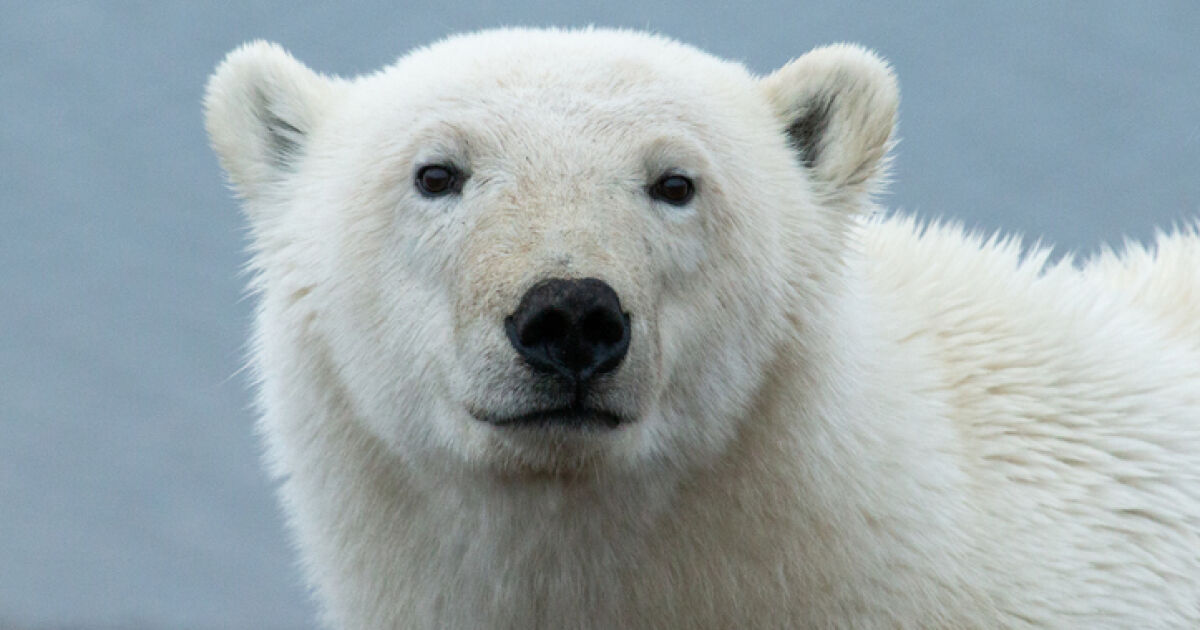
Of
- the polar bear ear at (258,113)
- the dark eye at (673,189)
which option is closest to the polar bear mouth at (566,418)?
the dark eye at (673,189)

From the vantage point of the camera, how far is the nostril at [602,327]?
286 cm

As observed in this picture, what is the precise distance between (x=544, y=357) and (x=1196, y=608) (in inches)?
81.8

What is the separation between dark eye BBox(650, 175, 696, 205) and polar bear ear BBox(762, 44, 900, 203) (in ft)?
1.84

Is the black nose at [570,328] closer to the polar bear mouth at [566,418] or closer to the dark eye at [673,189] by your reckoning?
the polar bear mouth at [566,418]

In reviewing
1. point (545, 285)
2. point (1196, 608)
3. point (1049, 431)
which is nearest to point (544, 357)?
point (545, 285)

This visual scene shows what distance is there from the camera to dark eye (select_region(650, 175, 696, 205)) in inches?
130

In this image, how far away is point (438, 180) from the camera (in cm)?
332

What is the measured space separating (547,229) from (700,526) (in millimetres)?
896

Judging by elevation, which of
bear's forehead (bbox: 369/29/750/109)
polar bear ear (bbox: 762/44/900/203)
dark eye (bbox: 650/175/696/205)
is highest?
polar bear ear (bbox: 762/44/900/203)

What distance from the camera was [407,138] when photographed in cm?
343

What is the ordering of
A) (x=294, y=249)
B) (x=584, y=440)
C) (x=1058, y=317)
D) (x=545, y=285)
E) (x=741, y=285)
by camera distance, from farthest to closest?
1. (x=1058, y=317)
2. (x=294, y=249)
3. (x=741, y=285)
4. (x=584, y=440)
5. (x=545, y=285)

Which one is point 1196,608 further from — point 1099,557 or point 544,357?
point 544,357

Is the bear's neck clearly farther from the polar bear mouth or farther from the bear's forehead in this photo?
the bear's forehead

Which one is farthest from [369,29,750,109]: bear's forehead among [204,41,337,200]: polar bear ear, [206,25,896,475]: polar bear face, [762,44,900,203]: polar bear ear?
[204,41,337,200]: polar bear ear
